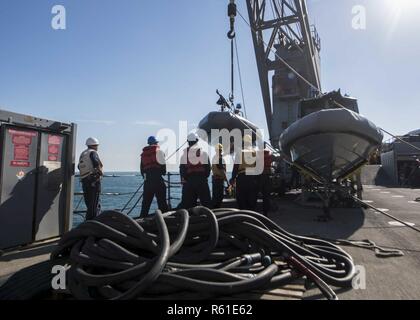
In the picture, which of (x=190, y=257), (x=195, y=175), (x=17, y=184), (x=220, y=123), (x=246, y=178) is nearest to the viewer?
(x=190, y=257)

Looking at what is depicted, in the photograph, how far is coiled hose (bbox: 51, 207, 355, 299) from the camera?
1928 millimetres

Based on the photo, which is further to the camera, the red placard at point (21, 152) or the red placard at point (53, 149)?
the red placard at point (53, 149)

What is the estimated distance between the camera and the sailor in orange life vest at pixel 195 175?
491cm

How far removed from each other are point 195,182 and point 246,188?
2.97ft

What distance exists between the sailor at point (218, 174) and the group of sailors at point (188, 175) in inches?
18.5

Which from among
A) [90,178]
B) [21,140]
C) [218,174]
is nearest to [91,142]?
[90,178]

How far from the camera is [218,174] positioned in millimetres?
5914

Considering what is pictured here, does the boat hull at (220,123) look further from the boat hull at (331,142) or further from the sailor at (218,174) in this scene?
the sailor at (218,174)

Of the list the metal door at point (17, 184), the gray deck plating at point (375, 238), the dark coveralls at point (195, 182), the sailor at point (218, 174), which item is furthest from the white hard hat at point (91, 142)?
the gray deck plating at point (375, 238)

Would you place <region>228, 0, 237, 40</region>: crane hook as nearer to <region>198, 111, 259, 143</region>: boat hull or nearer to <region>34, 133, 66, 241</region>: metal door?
<region>198, 111, 259, 143</region>: boat hull

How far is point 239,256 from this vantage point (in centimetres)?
244

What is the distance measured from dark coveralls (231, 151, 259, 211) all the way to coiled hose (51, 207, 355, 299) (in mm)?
2237

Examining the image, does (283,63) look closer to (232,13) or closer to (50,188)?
(232,13)
